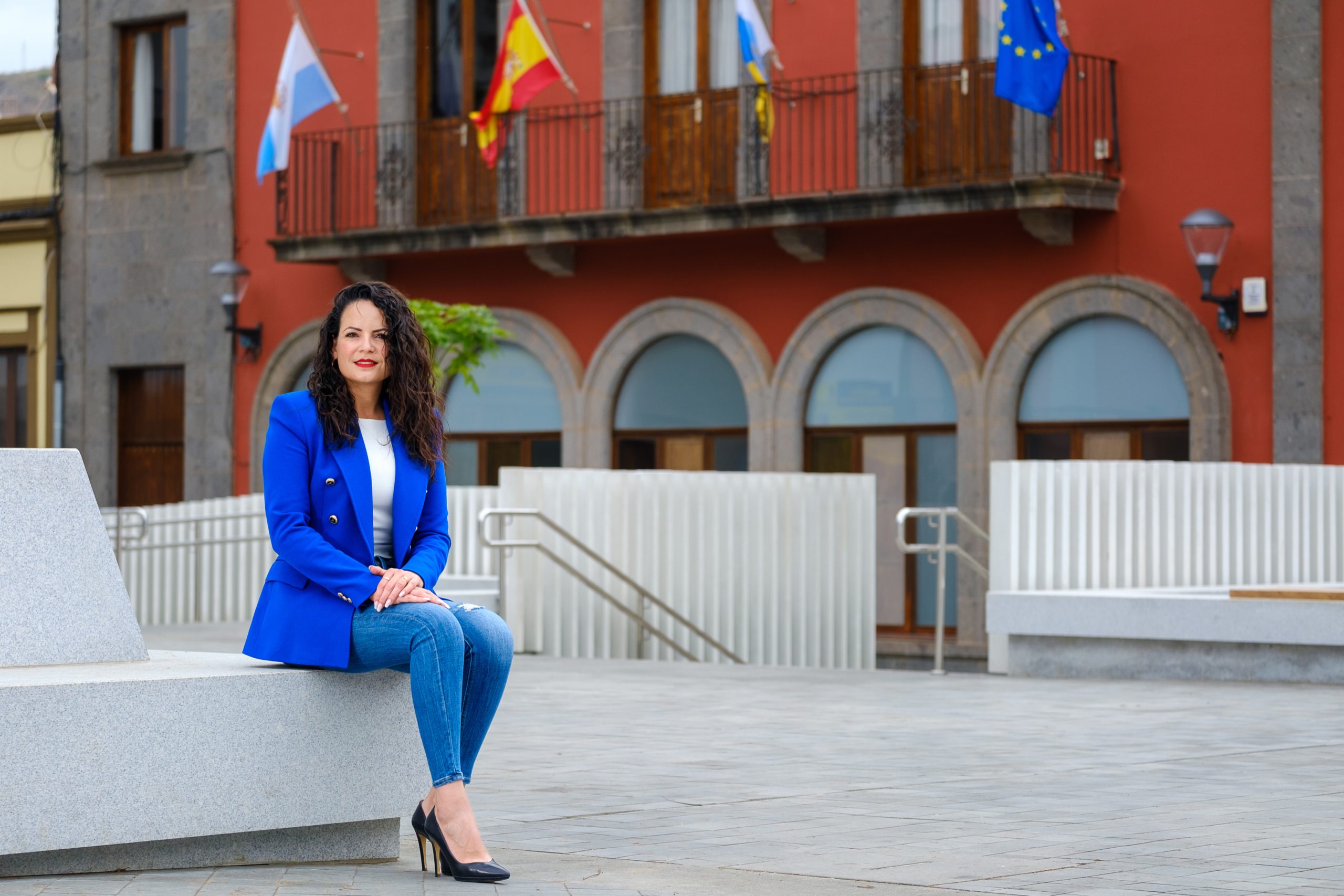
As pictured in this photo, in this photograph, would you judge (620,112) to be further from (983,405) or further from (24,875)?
(24,875)

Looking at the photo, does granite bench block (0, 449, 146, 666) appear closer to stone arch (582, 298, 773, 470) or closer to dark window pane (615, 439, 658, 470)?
stone arch (582, 298, 773, 470)

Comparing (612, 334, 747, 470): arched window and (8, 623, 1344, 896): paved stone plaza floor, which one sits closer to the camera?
(8, 623, 1344, 896): paved stone plaza floor

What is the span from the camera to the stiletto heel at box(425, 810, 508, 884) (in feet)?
18.2

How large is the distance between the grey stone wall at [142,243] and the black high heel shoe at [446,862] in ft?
61.8

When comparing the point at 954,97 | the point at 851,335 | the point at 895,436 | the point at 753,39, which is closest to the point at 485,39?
the point at 753,39

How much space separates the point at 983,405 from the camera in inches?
755

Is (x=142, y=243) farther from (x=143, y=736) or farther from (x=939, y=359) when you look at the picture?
(x=143, y=736)

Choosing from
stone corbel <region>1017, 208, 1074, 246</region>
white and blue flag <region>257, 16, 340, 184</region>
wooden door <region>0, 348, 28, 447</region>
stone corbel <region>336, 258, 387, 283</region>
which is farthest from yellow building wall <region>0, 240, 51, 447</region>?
stone corbel <region>1017, 208, 1074, 246</region>

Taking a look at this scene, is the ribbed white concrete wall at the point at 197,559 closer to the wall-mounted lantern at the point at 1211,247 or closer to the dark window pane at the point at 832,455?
the dark window pane at the point at 832,455

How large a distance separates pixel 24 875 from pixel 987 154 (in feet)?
46.8

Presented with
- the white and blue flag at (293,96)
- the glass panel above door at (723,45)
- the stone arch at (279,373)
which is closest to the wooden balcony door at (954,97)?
the glass panel above door at (723,45)

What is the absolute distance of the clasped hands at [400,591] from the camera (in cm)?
568

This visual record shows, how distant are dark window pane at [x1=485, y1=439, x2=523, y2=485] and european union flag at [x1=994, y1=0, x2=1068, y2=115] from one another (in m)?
7.05

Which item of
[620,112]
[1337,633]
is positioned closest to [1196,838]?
[1337,633]
